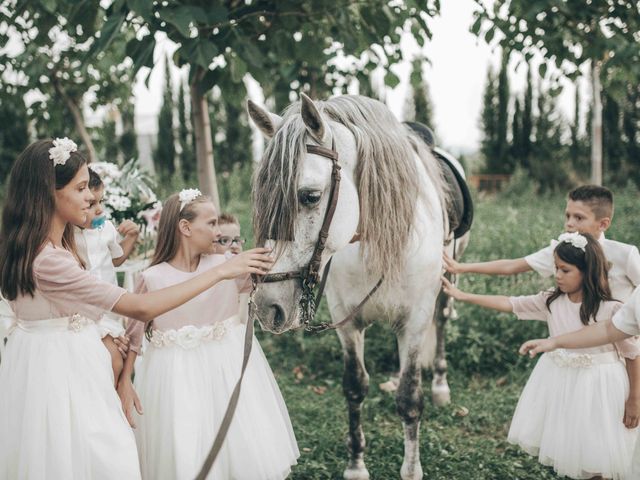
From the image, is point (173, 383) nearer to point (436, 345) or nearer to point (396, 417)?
point (396, 417)

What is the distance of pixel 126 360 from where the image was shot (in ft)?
8.09

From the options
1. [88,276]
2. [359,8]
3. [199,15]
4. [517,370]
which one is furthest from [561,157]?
[88,276]

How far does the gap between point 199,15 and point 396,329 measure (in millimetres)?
1882

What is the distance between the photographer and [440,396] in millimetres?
4254

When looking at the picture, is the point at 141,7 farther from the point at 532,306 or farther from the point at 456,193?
the point at 532,306

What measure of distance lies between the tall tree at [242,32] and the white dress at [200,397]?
1258 millimetres

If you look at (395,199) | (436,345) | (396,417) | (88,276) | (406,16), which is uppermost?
(406,16)

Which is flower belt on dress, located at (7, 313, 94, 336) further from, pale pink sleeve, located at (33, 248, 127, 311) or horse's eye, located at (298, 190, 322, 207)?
horse's eye, located at (298, 190, 322, 207)

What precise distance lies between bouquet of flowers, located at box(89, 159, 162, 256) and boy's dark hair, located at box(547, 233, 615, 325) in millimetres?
2571

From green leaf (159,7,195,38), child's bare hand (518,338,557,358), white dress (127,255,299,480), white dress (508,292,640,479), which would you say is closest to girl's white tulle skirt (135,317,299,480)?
white dress (127,255,299,480)

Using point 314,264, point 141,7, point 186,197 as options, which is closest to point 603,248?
point 314,264

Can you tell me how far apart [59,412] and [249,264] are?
81 centimetres

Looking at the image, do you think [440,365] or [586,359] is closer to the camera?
[586,359]

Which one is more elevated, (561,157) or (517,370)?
(561,157)
